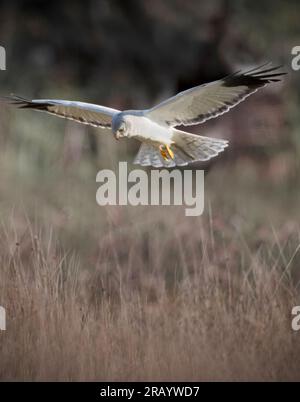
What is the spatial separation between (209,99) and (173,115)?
0.28m

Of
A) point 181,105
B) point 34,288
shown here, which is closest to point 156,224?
point 181,105

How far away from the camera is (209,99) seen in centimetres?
652

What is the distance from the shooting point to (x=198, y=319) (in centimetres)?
590

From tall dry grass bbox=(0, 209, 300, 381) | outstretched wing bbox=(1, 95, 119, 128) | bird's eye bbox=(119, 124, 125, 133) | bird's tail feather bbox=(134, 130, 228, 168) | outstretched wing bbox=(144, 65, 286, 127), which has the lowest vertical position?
tall dry grass bbox=(0, 209, 300, 381)

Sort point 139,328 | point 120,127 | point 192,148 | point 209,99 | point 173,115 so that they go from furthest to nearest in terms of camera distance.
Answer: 1. point 192,148
2. point 173,115
3. point 209,99
4. point 120,127
5. point 139,328

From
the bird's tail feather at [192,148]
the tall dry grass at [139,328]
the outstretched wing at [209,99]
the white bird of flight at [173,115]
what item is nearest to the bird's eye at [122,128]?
the white bird of flight at [173,115]

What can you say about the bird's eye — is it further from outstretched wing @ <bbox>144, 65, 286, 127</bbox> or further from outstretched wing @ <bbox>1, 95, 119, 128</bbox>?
outstretched wing @ <bbox>1, 95, 119, 128</bbox>

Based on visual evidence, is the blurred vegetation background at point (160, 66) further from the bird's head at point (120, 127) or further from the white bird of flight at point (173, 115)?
the bird's head at point (120, 127)

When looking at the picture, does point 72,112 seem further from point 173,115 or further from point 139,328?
point 139,328

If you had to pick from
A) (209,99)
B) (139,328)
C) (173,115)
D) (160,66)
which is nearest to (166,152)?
(173,115)

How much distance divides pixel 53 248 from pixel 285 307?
4.59ft

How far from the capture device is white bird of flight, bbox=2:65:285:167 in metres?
6.31

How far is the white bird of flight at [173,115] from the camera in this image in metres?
6.31

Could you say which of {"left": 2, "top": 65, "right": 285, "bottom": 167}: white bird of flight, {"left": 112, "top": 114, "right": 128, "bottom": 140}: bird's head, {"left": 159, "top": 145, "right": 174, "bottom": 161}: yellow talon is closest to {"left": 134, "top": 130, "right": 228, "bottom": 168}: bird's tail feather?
{"left": 2, "top": 65, "right": 285, "bottom": 167}: white bird of flight
